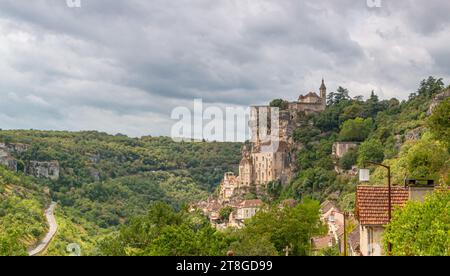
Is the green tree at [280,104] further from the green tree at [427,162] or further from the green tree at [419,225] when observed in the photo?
the green tree at [419,225]

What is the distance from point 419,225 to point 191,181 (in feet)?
409

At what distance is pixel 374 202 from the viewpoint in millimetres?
18203

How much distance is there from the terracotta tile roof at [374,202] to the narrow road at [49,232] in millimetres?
32530

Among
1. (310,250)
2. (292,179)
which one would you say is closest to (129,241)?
(310,250)

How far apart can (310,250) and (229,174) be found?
277 feet

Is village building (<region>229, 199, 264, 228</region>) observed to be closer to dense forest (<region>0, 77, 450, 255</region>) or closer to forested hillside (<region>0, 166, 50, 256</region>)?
dense forest (<region>0, 77, 450, 255</region>)

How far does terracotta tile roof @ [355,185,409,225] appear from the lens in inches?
704

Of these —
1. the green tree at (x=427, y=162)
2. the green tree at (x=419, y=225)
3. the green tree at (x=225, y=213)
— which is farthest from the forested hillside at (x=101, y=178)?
the green tree at (x=419, y=225)

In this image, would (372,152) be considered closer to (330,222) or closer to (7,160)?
(330,222)

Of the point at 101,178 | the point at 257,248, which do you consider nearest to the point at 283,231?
the point at 257,248

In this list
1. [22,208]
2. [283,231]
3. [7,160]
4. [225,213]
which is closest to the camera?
[283,231]

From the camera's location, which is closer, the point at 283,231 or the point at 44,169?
the point at 283,231

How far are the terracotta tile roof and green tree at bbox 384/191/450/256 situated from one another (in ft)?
10.5

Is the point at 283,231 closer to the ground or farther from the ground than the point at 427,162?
closer to the ground
